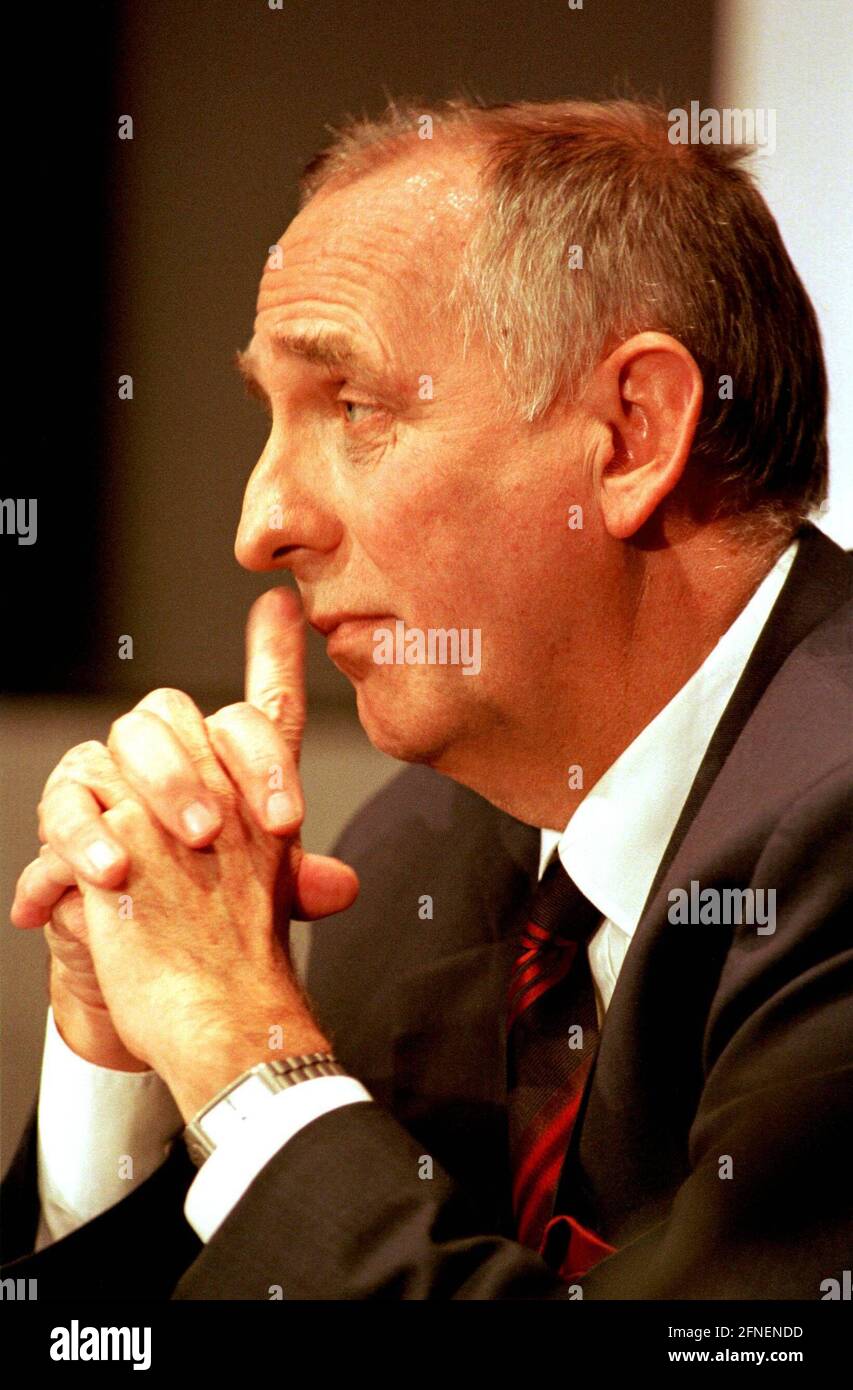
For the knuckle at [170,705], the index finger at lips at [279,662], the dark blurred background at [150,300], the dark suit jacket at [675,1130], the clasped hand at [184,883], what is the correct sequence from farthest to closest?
the dark blurred background at [150,300] < the index finger at lips at [279,662] < the knuckle at [170,705] < the clasped hand at [184,883] < the dark suit jacket at [675,1130]

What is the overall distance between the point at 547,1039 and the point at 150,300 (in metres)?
0.89

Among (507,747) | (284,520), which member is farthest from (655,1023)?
(284,520)

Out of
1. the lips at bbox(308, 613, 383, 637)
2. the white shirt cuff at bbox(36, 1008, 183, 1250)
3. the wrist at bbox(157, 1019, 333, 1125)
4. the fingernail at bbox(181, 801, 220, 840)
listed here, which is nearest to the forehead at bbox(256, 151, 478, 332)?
the lips at bbox(308, 613, 383, 637)

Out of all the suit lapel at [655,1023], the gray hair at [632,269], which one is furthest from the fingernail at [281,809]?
the gray hair at [632,269]

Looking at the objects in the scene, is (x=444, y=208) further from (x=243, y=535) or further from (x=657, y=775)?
(x=657, y=775)

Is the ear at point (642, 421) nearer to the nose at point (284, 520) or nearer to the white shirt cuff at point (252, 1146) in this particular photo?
the nose at point (284, 520)

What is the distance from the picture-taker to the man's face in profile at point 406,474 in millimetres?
1447

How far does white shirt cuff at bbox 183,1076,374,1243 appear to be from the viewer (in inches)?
48.0

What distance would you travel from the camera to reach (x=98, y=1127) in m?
1.54

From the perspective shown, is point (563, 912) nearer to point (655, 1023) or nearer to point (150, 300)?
point (655, 1023)

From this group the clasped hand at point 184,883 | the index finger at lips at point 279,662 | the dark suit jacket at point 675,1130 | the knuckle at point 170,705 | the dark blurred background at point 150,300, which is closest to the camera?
the dark suit jacket at point 675,1130

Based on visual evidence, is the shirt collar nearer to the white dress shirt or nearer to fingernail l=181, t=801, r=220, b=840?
the white dress shirt

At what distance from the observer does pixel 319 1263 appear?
1.18 m
